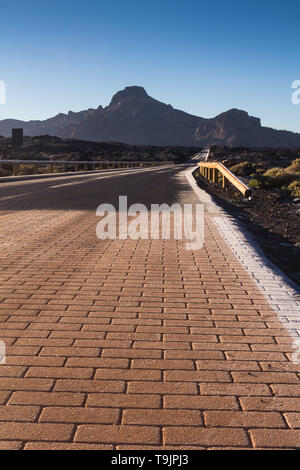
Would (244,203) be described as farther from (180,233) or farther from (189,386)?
(189,386)

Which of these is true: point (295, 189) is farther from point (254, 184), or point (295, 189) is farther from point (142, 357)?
point (142, 357)

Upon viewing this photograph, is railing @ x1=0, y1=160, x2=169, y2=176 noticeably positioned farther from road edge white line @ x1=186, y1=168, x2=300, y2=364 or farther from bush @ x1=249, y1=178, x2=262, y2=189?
road edge white line @ x1=186, y1=168, x2=300, y2=364

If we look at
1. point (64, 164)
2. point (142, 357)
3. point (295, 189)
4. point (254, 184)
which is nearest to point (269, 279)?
point (142, 357)

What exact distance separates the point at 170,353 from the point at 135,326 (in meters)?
0.60

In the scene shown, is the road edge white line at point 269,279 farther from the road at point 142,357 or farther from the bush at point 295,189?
the bush at point 295,189

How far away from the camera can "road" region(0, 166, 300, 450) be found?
105 inches

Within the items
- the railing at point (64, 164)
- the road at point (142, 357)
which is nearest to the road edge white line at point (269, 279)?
the road at point (142, 357)

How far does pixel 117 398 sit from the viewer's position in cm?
296

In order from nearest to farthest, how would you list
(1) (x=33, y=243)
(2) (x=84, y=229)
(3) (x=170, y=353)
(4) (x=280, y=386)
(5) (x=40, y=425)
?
1. (5) (x=40, y=425)
2. (4) (x=280, y=386)
3. (3) (x=170, y=353)
4. (1) (x=33, y=243)
5. (2) (x=84, y=229)

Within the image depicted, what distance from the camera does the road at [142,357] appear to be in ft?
8.73

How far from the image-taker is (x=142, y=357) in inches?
138

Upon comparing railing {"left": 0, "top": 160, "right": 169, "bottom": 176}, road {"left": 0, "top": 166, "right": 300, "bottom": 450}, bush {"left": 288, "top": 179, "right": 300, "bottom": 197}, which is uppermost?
railing {"left": 0, "top": 160, "right": 169, "bottom": 176}

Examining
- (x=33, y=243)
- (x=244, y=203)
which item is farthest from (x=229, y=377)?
(x=244, y=203)

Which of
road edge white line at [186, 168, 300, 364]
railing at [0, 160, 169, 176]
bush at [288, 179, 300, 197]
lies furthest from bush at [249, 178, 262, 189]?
railing at [0, 160, 169, 176]
